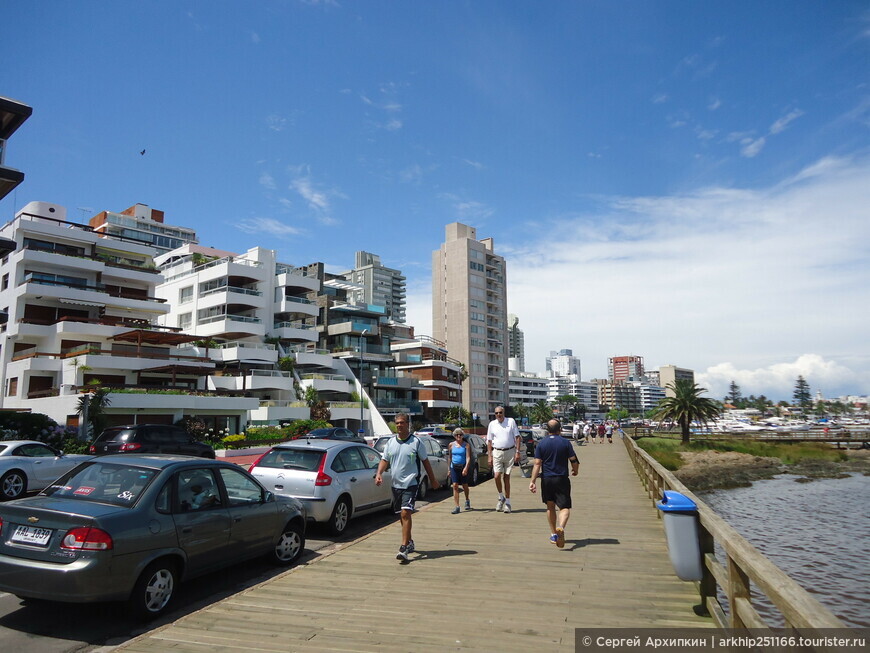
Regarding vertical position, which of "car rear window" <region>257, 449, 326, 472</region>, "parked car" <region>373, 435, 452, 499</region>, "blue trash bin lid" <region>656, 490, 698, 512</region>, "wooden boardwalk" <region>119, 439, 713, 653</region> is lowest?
"wooden boardwalk" <region>119, 439, 713, 653</region>

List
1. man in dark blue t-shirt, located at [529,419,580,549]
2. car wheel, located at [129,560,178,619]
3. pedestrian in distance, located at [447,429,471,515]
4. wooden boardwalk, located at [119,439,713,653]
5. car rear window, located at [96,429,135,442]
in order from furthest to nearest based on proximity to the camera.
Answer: car rear window, located at [96,429,135,442], pedestrian in distance, located at [447,429,471,515], man in dark blue t-shirt, located at [529,419,580,549], car wheel, located at [129,560,178,619], wooden boardwalk, located at [119,439,713,653]

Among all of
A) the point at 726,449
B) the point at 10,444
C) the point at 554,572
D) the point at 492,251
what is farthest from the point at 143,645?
the point at 492,251

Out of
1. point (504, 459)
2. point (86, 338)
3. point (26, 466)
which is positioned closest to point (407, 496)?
point (504, 459)

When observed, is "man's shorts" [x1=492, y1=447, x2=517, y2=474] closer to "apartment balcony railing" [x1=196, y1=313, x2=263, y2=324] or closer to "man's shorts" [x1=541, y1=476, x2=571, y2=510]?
"man's shorts" [x1=541, y1=476, x2=571, y2=510]

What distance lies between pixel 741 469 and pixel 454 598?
48165mm

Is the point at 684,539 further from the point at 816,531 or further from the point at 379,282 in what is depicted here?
Result: the point at 379,282

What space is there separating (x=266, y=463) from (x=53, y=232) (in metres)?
38.7

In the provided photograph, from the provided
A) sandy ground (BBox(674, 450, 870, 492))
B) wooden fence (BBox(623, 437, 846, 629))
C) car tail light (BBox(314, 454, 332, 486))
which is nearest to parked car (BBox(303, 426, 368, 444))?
car tail light (BBox(314, 454, 332, 486))

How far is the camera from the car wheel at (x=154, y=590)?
5610mm

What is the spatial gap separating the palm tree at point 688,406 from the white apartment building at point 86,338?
139 feet

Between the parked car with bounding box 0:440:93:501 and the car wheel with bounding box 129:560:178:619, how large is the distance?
8576 mm

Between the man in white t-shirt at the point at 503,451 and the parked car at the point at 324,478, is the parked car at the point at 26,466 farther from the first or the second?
the man in white t-shirt at the point at 503,451

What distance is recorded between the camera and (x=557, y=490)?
332 inches

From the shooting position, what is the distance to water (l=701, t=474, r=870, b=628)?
43.5 feet
